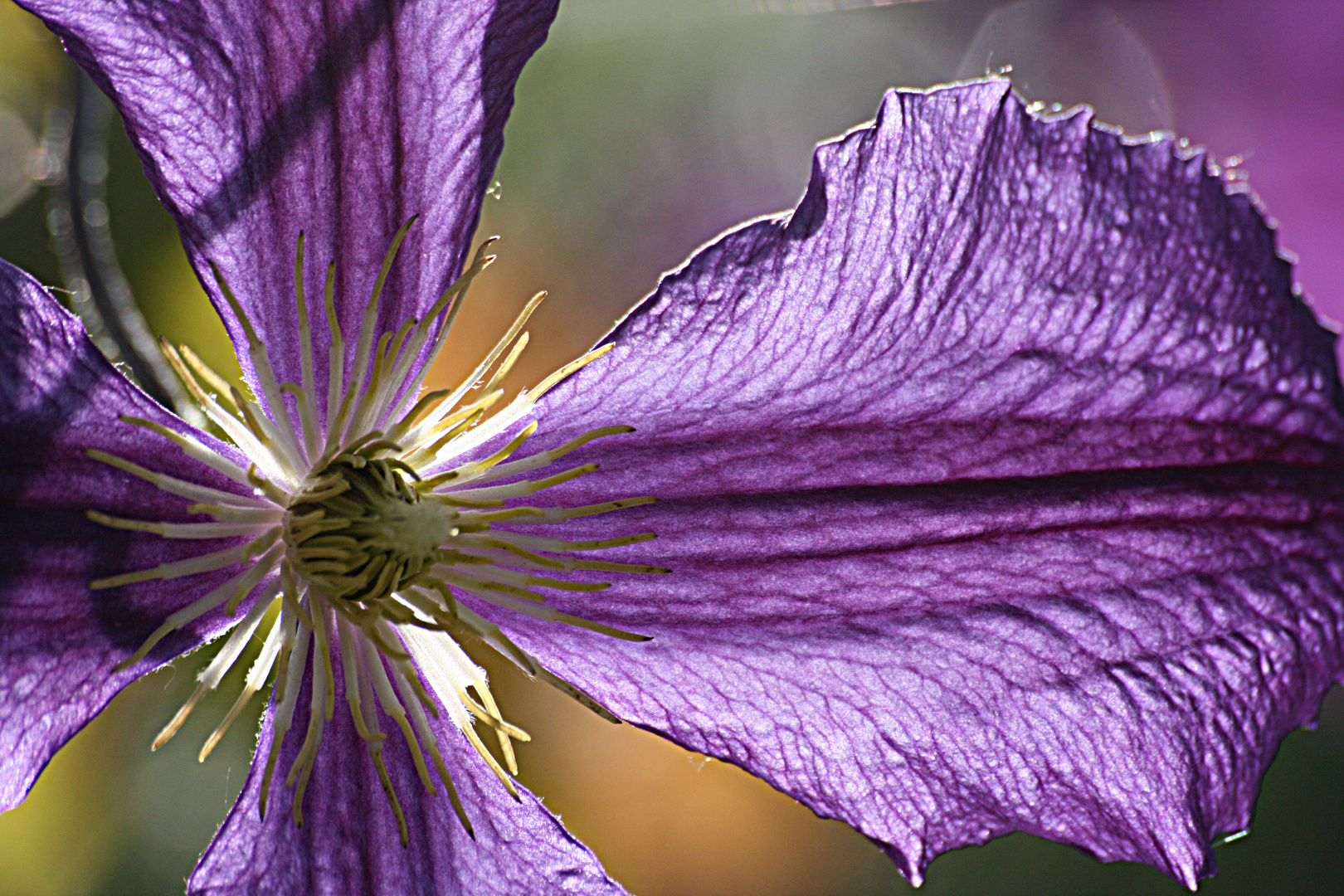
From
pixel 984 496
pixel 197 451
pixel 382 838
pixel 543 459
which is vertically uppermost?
pixel 984 496

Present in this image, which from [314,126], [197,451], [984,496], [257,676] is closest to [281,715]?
[257,676]

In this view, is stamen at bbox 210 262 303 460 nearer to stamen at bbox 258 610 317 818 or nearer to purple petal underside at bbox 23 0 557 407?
purple petal underside at bbox 23 0 557 407

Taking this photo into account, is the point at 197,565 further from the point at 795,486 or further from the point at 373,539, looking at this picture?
the point at 795,486

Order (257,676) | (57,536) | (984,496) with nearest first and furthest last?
(57,536) → (257,676) → (984,496)

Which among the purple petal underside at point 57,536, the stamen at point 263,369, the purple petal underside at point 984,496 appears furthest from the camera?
the purple petal underside at point 984,496

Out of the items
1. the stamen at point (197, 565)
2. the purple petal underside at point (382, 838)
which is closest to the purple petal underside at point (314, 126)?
the stamen at point (197, 565)

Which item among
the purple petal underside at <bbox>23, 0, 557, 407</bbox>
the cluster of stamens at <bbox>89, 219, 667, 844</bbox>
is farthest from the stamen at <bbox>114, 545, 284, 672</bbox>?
the purple petal underside at <bbox>23, 0, 557, 407</bbox>

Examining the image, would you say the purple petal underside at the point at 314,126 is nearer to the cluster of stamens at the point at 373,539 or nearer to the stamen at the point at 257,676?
the cluster of stamens at the point at 373,539
